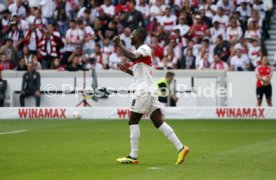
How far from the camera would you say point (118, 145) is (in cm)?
1752

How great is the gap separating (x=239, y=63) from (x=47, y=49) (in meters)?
7.38

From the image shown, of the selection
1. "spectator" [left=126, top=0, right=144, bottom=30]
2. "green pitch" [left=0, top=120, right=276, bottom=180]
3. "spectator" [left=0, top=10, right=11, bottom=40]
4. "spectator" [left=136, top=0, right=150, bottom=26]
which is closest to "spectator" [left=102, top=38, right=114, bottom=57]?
"spectator" [left=126, top=0, right=144, bottom=30]

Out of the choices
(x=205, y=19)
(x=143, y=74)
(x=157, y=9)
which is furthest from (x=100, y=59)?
(x=143, y=74)

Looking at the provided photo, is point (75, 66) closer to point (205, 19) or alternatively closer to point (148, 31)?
point (148, 31)

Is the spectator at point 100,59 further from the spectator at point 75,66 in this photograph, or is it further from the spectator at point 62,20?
the spectator at point 62,20

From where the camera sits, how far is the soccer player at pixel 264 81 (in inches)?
1090

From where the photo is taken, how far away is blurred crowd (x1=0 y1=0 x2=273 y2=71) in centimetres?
2977

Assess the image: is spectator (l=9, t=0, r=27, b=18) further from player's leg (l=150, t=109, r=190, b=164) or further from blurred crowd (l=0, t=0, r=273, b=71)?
player's leg (l=150, t=109, r=190, b=164)

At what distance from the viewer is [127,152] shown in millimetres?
15875

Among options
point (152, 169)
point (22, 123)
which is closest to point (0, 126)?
point (22, 123)

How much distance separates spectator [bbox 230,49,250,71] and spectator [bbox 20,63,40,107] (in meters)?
7.25

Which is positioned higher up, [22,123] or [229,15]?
[229,15]

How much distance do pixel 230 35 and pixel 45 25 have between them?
7.48 m

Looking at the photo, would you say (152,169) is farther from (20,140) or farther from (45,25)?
(45,25)
